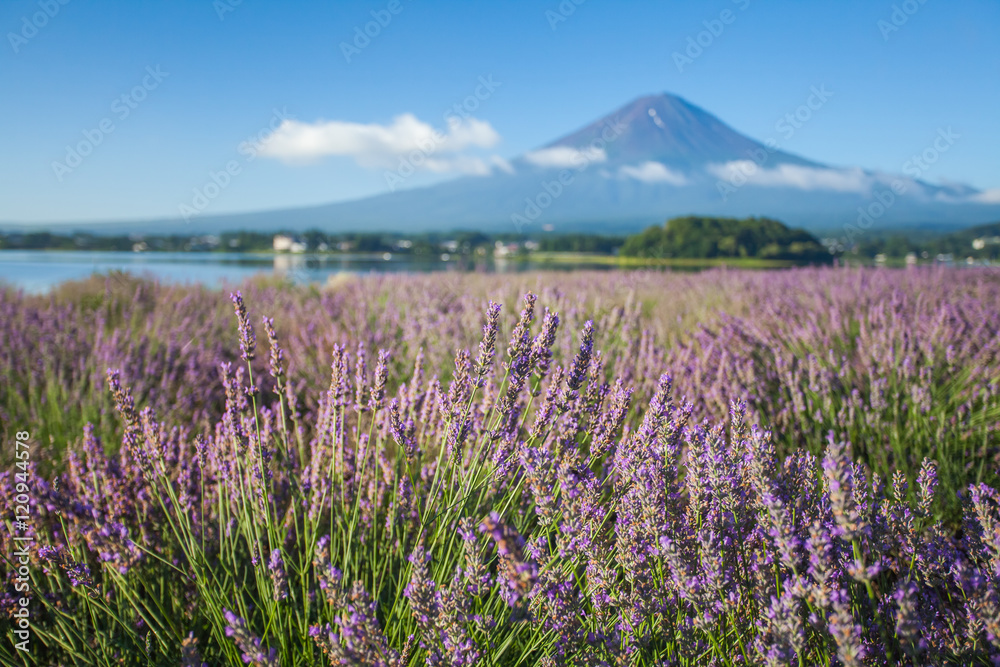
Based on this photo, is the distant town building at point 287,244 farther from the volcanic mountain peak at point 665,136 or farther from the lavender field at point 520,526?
the volcanic mountain peak at point 665,136

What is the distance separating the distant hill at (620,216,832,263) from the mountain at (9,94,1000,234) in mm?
57997

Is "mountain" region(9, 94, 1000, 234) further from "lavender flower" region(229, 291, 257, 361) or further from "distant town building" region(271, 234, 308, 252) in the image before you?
"lavender flower" region(229, 291, 257, 361)

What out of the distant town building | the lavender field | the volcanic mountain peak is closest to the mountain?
the volcanic mountain peak

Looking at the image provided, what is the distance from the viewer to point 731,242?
20766 mm

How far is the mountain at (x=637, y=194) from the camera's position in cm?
9319

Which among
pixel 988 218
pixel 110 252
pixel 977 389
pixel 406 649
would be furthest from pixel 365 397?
pixel 988 218

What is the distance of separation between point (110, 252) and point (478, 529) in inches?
596

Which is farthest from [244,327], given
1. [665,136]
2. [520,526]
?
[665,136]

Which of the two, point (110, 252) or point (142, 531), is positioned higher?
point (110, 252)

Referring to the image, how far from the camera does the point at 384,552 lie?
139 cm

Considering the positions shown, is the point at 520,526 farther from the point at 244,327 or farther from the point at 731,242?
the point at 731,242

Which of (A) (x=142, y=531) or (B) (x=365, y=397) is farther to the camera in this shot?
(A) (x=142, y=531)

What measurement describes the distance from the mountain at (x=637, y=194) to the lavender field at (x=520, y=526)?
7904cm

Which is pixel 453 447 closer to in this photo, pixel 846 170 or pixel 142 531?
pixel 142 531
